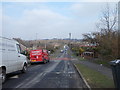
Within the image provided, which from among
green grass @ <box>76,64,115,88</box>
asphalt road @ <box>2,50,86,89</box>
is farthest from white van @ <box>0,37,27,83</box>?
green grass @ <box>76,64,115,88</box>

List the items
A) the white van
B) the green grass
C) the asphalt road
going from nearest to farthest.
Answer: the green grass, the asphalt road, the white van

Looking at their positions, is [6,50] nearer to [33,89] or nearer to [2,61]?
[2,61]

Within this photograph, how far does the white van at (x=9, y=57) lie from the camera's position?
35.0 feet

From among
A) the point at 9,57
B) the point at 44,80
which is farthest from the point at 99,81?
the point at 9,57

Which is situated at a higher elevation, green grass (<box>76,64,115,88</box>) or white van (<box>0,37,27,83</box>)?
white van (<box>0,37,27,83</box>)

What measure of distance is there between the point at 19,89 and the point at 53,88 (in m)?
1.53

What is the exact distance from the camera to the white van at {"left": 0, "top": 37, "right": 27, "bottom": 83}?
35.0 ft

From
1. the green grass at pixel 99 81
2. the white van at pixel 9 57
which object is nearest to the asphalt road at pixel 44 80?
the green grass at pixel 99 81

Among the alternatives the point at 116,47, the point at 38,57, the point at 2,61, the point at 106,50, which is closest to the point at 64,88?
the point at 2,61

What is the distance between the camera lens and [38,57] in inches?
1091

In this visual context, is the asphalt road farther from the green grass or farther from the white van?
the white van

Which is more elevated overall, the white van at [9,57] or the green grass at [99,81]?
the white van at [9,57]

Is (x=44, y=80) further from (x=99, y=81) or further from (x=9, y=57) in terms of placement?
(x=99, y=81)

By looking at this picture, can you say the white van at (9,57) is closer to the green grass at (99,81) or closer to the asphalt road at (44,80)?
the asphalt road at (44,80)
